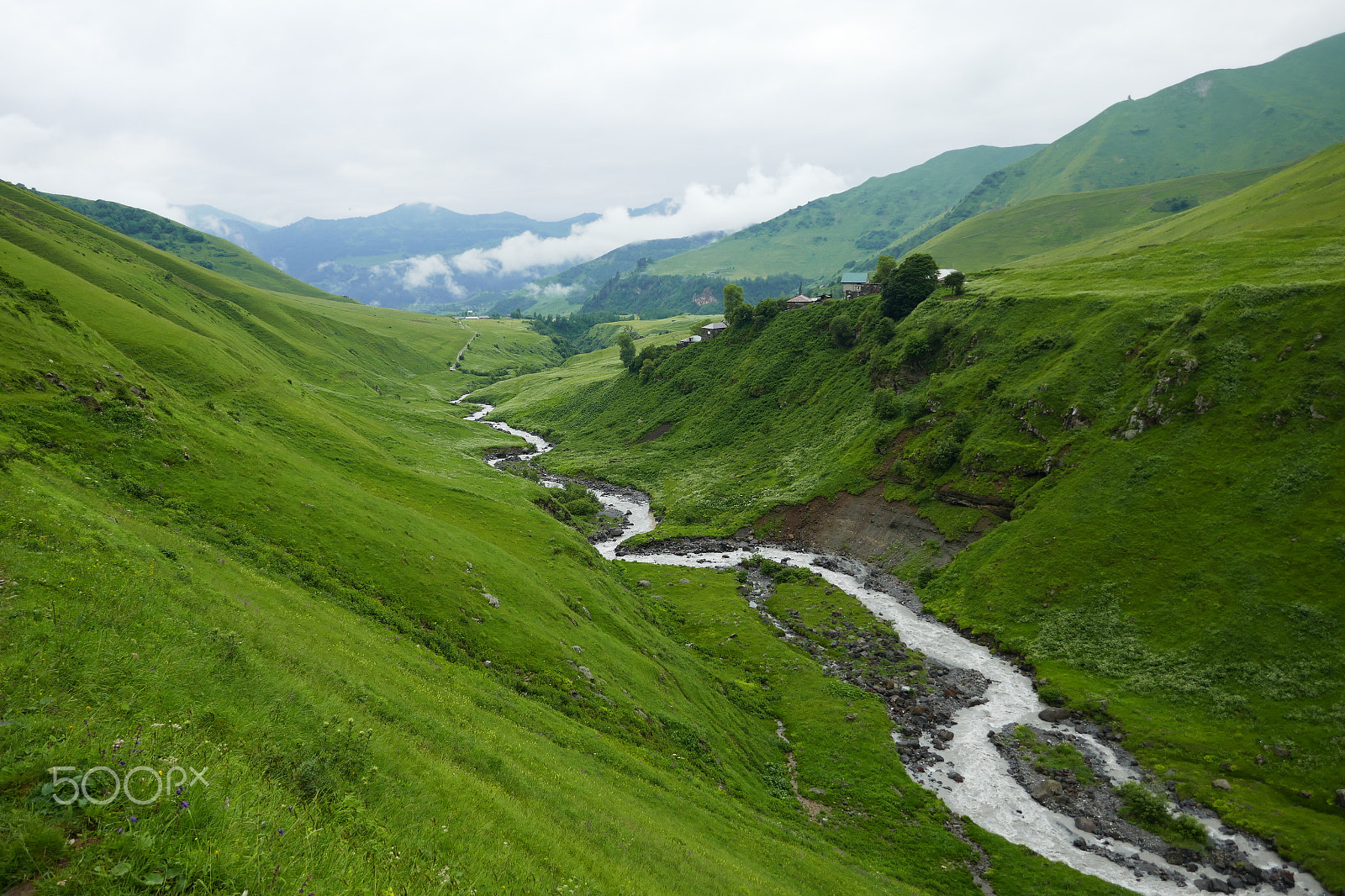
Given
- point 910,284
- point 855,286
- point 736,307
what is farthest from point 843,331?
point 736,307

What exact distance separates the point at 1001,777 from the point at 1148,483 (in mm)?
41579

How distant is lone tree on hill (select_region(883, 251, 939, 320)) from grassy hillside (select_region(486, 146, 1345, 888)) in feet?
27.1

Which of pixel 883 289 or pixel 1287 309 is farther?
pixel 883 289

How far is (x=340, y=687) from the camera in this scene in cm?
1870

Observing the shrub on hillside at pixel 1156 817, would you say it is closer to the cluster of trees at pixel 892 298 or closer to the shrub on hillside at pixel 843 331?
the cluster of trees at pixel 892 298

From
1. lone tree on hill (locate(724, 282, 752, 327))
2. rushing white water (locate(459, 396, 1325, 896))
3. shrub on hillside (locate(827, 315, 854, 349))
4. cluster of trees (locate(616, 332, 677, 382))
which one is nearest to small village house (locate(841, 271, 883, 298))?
shrub on hillside (locate(827, 315, 854, 349))

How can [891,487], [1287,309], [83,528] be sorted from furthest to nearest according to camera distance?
[891,487] < [1287,309] < [83,528]

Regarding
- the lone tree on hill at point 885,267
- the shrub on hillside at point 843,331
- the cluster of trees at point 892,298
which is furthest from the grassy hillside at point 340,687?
the lone tree on hill at point 885,267

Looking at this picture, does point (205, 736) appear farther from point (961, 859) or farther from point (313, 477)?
point (961, 859)

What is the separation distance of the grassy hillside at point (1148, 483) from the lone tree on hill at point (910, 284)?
325 inches

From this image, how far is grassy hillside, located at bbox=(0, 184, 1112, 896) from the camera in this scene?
9.09 meters

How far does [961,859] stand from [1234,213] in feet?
630

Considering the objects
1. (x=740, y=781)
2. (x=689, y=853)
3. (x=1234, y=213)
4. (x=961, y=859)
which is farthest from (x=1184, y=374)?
(x=1234, y=213)

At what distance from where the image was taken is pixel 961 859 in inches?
1414
